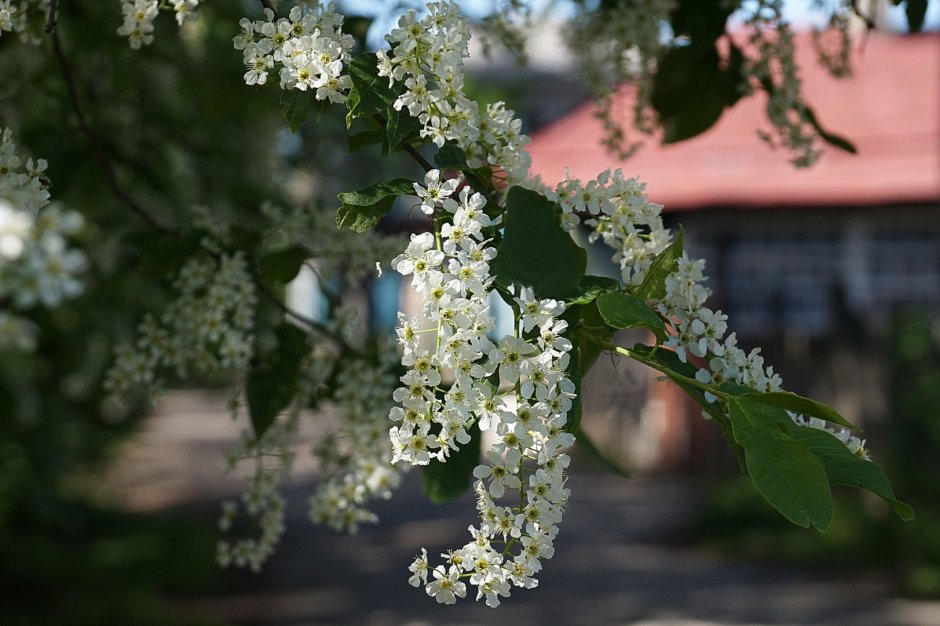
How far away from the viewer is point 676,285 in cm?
153

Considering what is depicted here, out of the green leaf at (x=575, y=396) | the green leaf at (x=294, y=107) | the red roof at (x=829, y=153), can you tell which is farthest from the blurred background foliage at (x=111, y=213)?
the red roof at (x=829, y=153)

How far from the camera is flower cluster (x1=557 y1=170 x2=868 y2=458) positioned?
1.48 meters

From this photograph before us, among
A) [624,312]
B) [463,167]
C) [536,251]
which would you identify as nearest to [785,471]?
[624,312]

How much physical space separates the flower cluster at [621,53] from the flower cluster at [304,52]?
1.15 metres

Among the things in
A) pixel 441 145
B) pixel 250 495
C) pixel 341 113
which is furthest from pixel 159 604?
pixel 441 145

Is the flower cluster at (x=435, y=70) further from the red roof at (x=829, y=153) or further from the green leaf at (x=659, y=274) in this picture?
the red roof at (x=829, y=153)

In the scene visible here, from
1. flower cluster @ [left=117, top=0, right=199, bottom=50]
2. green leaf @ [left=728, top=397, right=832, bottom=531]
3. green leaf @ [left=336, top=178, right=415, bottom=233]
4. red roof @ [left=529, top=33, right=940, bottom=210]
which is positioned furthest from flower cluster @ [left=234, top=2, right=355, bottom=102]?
red roof @ [left=529, top=33, right=940, bottom=210]

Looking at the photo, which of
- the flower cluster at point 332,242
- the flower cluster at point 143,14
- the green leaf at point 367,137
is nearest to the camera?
the green leaf at point 367,137

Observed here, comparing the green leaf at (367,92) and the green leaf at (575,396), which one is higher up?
the green leaf at (367,92)

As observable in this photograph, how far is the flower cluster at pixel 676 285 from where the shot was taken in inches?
58.2

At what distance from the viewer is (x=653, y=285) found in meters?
1.49

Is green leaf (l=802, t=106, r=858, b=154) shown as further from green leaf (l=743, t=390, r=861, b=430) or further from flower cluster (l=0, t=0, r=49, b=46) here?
flower cluster (l=0, t=0, r=49, b=46)

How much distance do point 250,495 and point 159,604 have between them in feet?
13.2

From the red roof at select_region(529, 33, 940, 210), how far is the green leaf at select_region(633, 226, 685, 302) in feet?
25.8
